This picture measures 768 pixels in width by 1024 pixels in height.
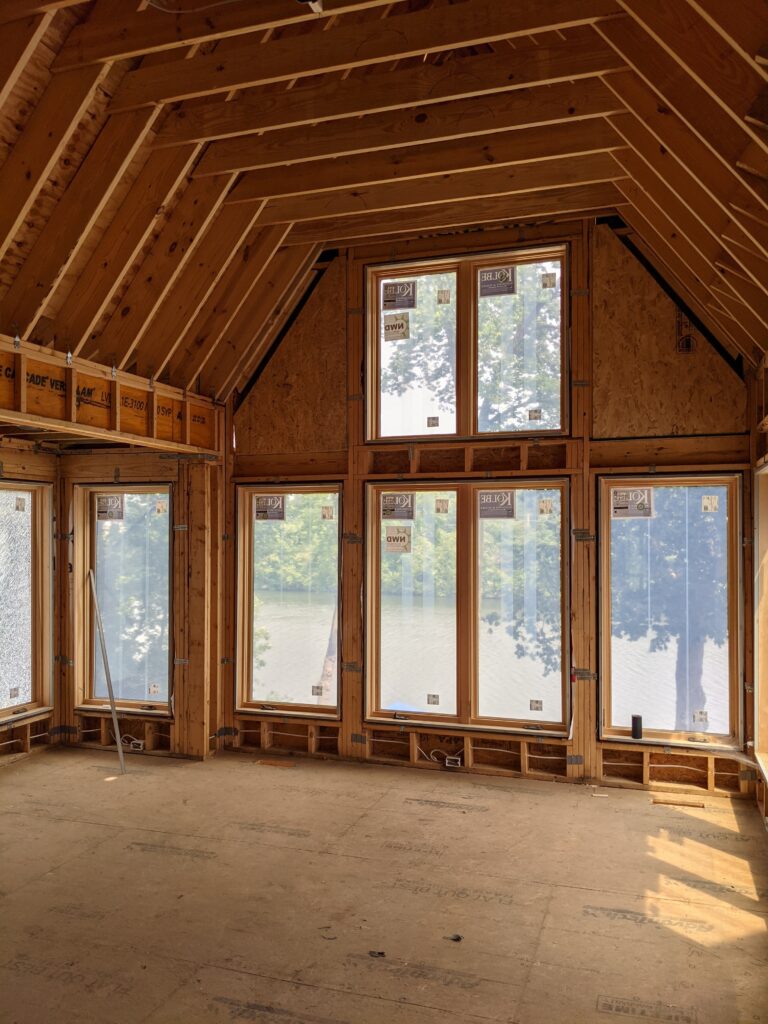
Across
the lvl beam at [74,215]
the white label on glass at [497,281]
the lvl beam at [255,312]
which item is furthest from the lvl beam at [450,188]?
the lvl beam at [74,215]

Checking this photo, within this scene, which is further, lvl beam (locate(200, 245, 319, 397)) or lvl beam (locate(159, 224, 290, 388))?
lvl beam (locate(200, 245, 319, 397))

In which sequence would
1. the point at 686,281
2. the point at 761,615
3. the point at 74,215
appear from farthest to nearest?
the point at 686,281 < the point at 761,615 < the point at 74,215

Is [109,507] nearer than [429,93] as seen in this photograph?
No

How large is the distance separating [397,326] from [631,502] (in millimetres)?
2697

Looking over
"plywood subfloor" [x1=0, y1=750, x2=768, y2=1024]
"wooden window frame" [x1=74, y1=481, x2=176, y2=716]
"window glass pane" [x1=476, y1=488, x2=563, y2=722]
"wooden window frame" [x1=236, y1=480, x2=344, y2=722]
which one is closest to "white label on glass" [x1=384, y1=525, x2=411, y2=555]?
"wooden window frame" [x1=236, y1=480, x2=344, y2=722]

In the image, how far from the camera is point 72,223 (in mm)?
4879

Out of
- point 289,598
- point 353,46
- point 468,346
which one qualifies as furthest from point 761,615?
point 353,46

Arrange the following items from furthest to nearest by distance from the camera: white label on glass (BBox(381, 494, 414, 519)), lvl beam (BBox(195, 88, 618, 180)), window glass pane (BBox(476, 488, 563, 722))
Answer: white label on glass (BBox(381, 494, 414, 519))
window glass pane (BBox(476, 488, 563, 722))
lvl beam (BBox(195, 88, 618, 180))

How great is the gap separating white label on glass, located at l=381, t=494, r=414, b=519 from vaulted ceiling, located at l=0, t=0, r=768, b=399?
2.15m

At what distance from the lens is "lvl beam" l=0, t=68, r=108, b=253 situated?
13.9 ft

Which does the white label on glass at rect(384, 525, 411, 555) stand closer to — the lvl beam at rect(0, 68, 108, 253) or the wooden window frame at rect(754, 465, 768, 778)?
the wooden window frame at rect(754, 465, 768, 778)

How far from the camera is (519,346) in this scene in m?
6.97

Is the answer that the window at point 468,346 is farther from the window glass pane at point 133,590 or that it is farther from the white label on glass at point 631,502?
the window glass pane at point 133,590

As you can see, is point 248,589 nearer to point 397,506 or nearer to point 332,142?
point 397,506
